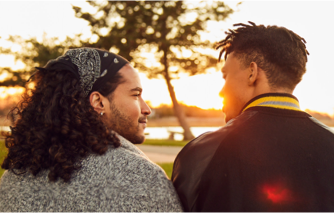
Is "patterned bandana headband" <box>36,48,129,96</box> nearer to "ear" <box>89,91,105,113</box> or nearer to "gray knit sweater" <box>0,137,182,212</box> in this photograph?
"ear" <box>89,91,105,113</box>

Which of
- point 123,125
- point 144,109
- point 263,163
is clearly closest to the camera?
point 263,163

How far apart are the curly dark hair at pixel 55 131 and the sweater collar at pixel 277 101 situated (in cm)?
90

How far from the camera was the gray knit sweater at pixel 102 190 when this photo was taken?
5.15ft

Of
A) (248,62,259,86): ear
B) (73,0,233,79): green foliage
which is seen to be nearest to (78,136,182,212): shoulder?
(248,62,259,86): ear

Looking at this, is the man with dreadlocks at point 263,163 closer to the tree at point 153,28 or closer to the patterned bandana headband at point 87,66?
the patterned bandana headband at point 87,66

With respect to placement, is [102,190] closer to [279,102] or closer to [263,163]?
[263,163]

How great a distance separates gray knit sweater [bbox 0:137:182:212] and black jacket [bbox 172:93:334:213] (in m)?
0.21

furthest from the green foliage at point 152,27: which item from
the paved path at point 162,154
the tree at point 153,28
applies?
the paved path at point 162,154

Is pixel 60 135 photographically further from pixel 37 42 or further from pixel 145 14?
pixel 37 42

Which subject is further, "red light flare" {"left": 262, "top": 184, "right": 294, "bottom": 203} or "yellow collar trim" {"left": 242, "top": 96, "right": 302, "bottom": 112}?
"yellow collar trim" {"left": 242, "top": 96, "right": 302, "bottom": 112}

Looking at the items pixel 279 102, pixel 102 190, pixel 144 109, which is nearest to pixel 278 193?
pixel 279 102

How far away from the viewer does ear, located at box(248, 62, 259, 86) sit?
2.10 metres

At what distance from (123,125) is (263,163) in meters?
0.98

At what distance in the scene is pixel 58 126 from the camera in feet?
5.85
